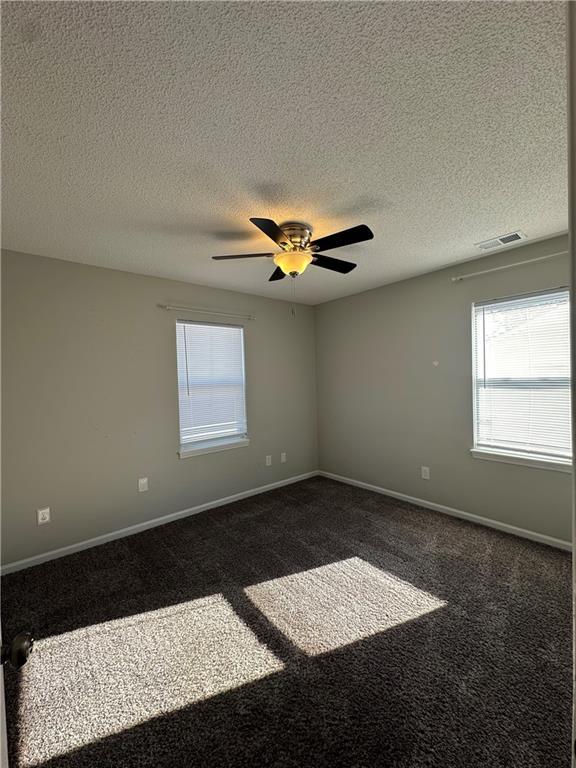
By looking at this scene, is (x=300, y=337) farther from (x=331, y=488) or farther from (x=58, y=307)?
(x=58, y=307)

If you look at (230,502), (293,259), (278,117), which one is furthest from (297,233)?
(230,502)

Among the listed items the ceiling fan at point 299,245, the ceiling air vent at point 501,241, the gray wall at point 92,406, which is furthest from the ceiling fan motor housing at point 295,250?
the gray wall at point 92,406

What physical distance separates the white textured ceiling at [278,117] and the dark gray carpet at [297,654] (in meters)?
2.44

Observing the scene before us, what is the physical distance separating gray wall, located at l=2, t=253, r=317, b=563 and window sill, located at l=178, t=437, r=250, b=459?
0.07m

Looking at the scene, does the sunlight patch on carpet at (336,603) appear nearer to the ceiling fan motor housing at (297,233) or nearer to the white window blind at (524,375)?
the white window blind at (524,375)

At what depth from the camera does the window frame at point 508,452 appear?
263 cm

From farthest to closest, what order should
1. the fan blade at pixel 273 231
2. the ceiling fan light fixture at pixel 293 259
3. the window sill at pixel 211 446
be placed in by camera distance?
the window sill at pixel 211 446 < the ceiling fan light fixture at pixel 293 259 < the fan blade at pixel 273 231

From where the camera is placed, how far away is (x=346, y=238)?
1.96 metres

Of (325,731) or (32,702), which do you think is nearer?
(325,731)

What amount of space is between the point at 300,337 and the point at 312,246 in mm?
2405

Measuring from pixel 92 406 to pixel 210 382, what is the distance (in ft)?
3.81

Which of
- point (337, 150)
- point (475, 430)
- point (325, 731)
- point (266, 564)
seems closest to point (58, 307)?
point (337, 150)

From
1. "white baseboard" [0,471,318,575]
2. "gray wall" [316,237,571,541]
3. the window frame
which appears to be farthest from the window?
the window frame

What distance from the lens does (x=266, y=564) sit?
2.56 metres
